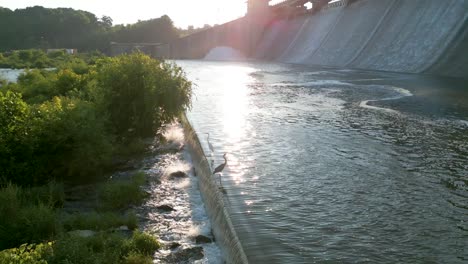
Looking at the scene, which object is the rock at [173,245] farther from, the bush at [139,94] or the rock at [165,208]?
the bush at [139,94]

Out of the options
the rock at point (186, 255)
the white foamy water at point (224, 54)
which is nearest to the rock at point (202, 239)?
the rock at point (186, 255)

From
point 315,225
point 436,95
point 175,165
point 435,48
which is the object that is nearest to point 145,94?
point 175,165

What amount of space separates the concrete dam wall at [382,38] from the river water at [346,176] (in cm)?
1026

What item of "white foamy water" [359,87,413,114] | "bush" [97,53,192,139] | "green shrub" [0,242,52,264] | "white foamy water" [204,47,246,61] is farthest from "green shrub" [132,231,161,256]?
"white foamy water" [204,47,246,61]

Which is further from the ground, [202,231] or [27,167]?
[27,167]

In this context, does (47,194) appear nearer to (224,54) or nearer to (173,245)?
(173,245)

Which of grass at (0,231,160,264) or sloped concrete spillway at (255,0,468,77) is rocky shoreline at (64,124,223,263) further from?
sloped concrete spillway at (255,0,468,77)

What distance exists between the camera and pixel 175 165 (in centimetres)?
1330

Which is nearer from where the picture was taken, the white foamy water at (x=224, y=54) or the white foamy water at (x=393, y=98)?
the white foamy water at (x=393, y=98)

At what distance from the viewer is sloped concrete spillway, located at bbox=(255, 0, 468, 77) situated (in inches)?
1224

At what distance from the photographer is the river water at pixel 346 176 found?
23.3 ft

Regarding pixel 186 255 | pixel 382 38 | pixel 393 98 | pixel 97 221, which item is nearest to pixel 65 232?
pixel 97 221

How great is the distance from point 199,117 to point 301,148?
7035 mm

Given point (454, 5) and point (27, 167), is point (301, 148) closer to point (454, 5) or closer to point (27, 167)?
point (27, 167)
